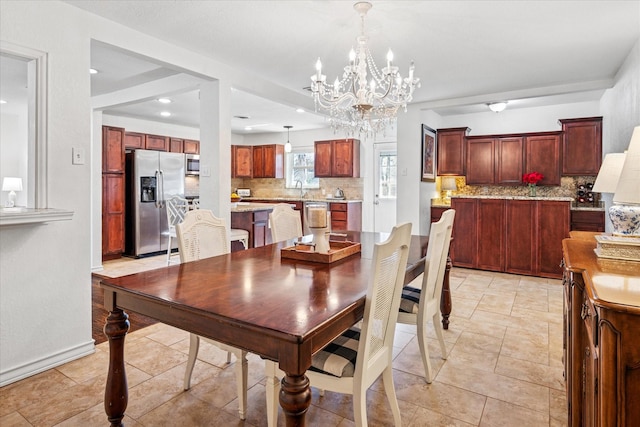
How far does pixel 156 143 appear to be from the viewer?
21.5ft

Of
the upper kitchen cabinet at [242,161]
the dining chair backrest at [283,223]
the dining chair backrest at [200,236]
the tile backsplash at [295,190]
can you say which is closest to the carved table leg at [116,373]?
the dining chair backrest at [200,236]

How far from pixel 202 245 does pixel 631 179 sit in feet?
6.89

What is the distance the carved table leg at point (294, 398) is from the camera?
3.59 feet

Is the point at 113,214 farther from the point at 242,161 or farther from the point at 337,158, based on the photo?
the point at 337,158

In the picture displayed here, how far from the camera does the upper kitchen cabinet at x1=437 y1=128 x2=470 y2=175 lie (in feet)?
18.5

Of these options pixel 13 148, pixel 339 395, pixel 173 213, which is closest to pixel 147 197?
pixel 173 213

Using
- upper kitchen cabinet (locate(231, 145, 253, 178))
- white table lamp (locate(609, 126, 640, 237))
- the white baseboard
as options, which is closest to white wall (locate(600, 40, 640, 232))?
white table lamp (locate(609, 126, 640, 237))

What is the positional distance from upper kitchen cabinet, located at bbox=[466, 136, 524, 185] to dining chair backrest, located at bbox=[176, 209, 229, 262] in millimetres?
4411

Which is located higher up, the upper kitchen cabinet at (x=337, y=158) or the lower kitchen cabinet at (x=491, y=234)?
the upper kitchen cabinet at (x=337, y=158)

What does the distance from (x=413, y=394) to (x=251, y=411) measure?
2.91 feet

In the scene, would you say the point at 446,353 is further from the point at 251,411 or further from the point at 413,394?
the point at 251,411

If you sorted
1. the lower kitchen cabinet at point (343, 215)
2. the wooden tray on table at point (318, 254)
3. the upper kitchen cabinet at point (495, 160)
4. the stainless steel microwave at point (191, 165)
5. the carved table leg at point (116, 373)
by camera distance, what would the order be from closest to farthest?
the carved table leg at point (116, 373), the wooden tray on table at point (318, 254), the upper kitchen cabinet at point (495, 160), the stainless steel microwave at point (191, 165), the lower kitchen cabinet at point (343, 215)

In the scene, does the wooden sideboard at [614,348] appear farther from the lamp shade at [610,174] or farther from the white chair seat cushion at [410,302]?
the lamp shade at [610,174]

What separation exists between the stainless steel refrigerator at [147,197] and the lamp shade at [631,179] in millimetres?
5645
